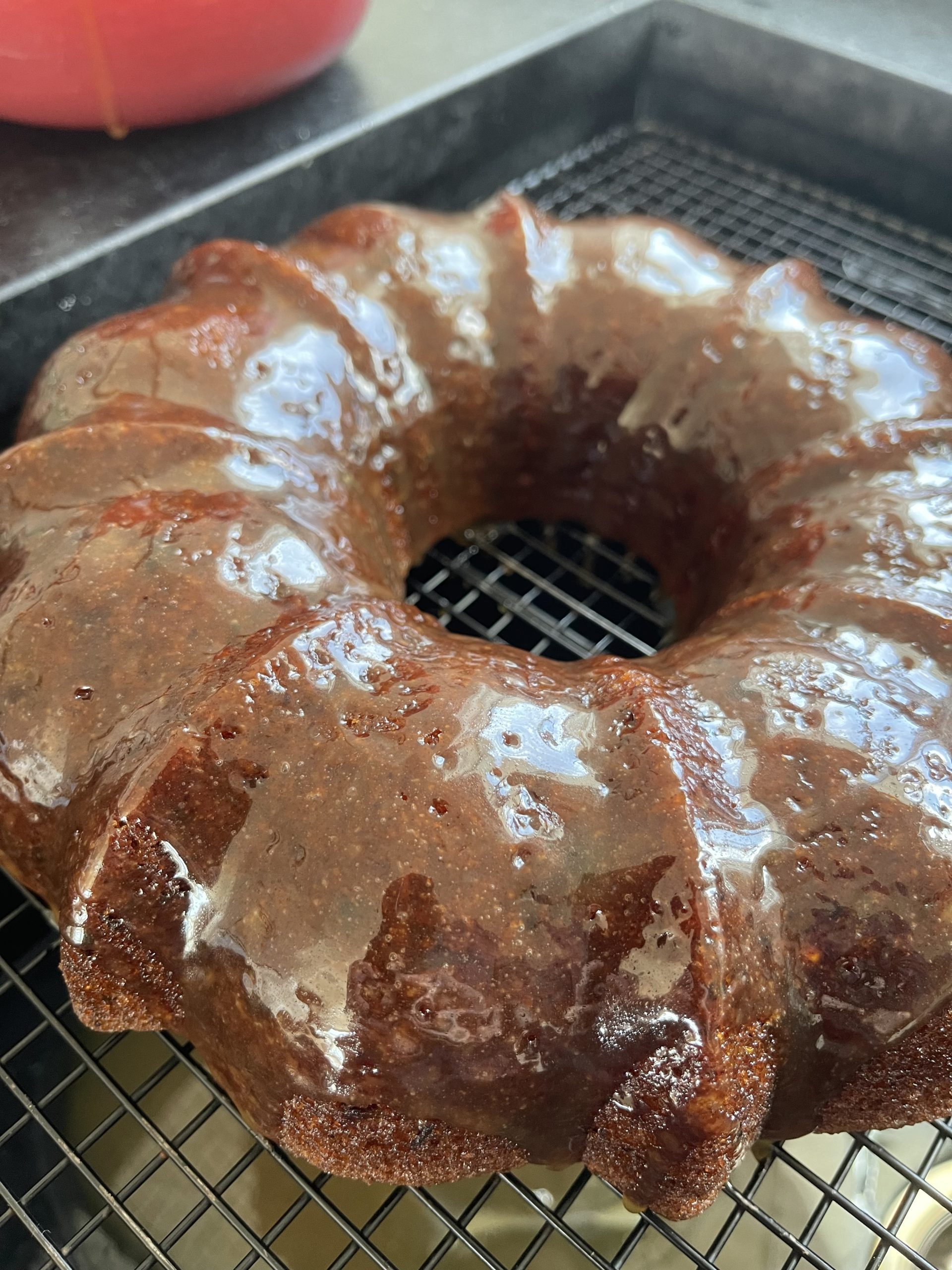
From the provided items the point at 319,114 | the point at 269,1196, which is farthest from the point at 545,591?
the point at 319,114

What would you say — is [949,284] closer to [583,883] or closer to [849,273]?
[849,273]

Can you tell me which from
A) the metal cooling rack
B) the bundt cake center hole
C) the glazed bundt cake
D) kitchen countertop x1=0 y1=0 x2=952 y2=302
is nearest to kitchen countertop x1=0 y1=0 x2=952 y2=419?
kitchen countertop x1=0 y1=0 x2=952 y2=302

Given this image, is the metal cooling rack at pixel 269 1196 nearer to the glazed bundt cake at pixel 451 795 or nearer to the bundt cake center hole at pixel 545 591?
the glazed bundt cake at pixel 451 795

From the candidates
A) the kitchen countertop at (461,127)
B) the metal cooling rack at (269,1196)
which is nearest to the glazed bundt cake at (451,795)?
the metal cooling rack at (269,1196)

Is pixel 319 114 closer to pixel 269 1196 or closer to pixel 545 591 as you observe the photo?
pixel 545 591

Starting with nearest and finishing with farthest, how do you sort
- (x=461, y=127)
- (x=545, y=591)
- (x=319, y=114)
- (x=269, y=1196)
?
1. (x=269, y=1196)
2. (x=545, y=591)
3. (x=319, y=114)
4. (x=461, y=127)

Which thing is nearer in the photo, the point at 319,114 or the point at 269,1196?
the point at 269,1196

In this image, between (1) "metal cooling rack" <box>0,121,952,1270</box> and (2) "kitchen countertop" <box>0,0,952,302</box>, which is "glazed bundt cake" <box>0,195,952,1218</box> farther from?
(2) "kitchen countertop" <box>0,0,952,302</box>

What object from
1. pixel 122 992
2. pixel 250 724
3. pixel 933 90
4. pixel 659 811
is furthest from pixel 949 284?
pixel 122 992
